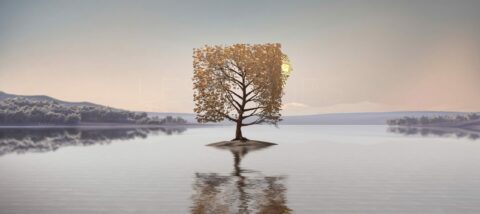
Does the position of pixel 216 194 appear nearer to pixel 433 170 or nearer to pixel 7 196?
pixel 7 196

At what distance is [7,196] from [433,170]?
28.0 m

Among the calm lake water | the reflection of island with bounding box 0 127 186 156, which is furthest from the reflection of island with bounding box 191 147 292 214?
the reflection of island with bounding box 0 127 186 156

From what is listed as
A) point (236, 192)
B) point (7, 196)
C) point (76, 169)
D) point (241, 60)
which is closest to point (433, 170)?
point (236, 192)

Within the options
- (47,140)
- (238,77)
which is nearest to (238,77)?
(238,77)

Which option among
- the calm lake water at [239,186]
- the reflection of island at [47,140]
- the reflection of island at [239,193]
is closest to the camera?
the reflection of island at [239,193]

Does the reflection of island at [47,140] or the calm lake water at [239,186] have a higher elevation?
the reflection of island at [47,140]

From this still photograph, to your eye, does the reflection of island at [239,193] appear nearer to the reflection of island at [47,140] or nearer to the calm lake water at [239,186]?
the calm lake water at [239,186]

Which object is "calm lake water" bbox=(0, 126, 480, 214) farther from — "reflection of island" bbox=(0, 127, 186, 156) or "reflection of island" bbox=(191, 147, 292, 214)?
"reflection of island" bbox=(0, 127, 186, 156)

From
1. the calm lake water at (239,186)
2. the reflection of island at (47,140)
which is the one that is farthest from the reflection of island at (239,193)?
the reflection of island at (47,140)

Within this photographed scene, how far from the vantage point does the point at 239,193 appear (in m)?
26.4

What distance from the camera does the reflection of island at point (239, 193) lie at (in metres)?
22.0

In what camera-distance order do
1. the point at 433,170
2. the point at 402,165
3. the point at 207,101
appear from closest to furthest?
the point at 433,170 < the point at 402,165 < the point at 207,101

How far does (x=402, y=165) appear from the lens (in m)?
43.0

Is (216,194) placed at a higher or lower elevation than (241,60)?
lower
